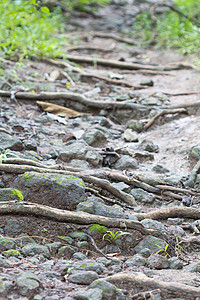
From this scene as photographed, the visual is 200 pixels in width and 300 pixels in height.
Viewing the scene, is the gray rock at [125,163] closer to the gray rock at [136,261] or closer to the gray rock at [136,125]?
the gray rock at [136,125]

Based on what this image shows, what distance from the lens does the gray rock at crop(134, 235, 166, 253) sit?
8.87ft

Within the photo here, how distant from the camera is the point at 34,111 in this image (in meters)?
5.40

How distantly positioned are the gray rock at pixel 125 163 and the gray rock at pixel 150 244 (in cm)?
142

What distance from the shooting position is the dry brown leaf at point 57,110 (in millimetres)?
5465

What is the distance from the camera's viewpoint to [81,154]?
3998 millimetres

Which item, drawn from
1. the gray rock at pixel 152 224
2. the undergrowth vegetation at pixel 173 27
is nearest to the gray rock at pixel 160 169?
the gray rock at pixel 152 224

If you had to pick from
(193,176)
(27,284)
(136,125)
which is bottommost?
(136,125)

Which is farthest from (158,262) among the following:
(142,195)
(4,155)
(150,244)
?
(4,155)

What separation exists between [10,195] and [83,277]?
0.99 meters

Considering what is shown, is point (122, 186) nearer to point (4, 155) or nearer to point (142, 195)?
point (142, 195)

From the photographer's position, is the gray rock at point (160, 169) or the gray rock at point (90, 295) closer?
the gray rock at point (90, 295)

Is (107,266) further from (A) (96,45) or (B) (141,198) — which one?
(A) (96,45)

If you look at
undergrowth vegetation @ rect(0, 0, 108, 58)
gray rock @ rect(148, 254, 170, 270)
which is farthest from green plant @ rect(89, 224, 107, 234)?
undergrowth vegetation @ rect(0, 0, 108, 58)

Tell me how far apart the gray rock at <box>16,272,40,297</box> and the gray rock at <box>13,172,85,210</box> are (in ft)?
3.04
